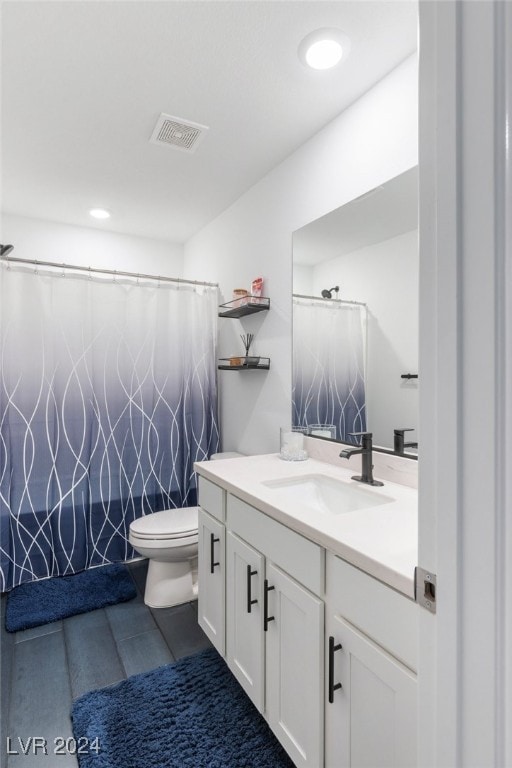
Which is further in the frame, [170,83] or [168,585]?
[168,585]

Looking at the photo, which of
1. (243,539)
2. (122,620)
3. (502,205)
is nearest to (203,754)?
(243,539)

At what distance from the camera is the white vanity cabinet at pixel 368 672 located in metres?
0.84

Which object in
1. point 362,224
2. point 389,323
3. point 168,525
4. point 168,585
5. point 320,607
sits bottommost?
point 168,585

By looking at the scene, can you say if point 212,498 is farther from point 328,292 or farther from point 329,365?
point 328,292

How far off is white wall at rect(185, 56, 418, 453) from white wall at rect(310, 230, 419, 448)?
301 millimetres

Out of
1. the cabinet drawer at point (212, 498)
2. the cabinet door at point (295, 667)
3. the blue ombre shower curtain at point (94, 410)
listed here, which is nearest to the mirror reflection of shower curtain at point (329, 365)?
the cabinet drawer at point (212, 498)

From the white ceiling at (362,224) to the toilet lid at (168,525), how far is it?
1532 millimetres

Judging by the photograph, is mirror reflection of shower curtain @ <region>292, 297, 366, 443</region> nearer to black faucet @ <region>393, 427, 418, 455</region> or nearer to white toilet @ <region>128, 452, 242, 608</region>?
black faucet @ <region>393, 427, 418, 455</region>

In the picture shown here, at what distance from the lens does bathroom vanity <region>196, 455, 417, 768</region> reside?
879mm

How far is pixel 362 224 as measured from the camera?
1740 mm

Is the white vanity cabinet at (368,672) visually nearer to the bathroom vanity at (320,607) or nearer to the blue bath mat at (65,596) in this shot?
the bathroom vanity at (320,607)

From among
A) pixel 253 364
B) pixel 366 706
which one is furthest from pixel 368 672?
pixel 253 364

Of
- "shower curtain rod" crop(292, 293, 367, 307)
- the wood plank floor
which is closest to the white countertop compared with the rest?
"shower curtain rod" crop(292, 293, 367, 307)

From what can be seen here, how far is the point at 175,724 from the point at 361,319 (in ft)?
5.62
